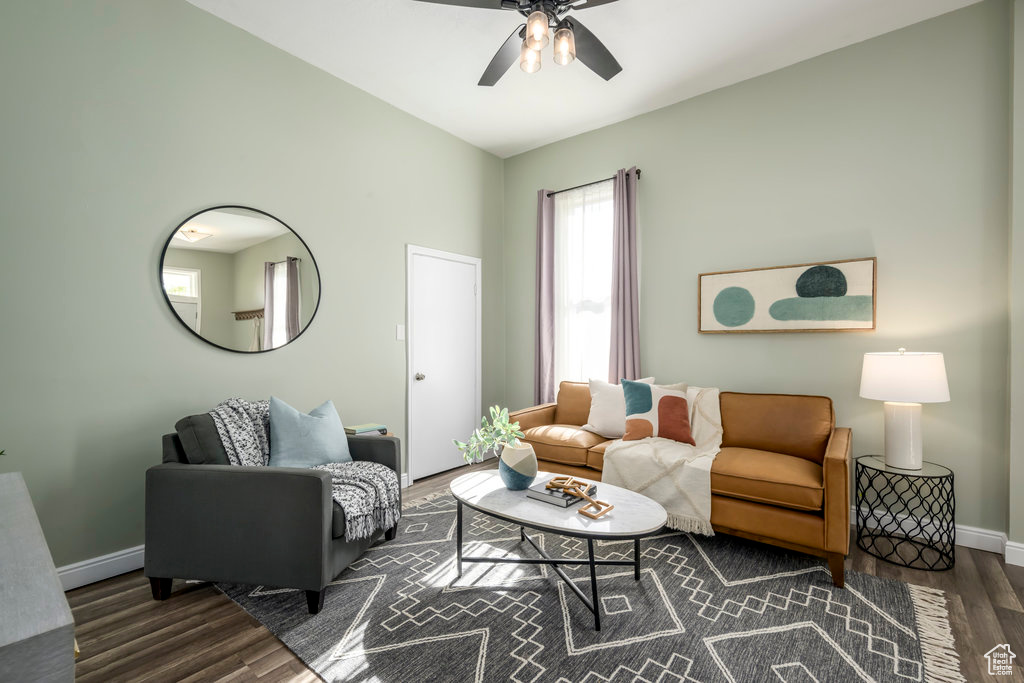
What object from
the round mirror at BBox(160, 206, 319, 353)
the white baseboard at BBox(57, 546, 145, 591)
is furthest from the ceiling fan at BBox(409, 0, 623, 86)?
the white baseboard at BBox(57, 546, 145, 591)

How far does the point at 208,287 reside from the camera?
277cm

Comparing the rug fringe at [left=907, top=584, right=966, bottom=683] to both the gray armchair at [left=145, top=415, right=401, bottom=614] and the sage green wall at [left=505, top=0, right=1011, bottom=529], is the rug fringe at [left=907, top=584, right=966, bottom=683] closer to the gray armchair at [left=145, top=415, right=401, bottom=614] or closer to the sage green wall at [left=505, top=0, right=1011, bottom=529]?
the sage green wall at [left=505, top=0, right=1011, bottom=529]

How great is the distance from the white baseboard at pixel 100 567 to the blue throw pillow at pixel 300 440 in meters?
0.82

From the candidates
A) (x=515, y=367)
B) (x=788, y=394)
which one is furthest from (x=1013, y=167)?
(x=515, y=367)

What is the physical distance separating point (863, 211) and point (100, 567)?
15.6 feet

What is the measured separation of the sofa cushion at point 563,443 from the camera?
323 cm

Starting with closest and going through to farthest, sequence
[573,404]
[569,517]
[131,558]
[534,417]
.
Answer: [569,517] < [131,558] < [534,417] < [573,404]

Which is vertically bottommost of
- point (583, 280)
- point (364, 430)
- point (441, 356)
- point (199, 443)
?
point (364, 430)

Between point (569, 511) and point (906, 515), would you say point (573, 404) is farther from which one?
point (906, 515)

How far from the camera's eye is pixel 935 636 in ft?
6.08

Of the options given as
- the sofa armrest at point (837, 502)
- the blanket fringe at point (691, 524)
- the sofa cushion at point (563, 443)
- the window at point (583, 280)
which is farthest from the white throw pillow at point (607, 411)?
the sofa armrest at point (837, 502)

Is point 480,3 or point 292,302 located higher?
point 480,3

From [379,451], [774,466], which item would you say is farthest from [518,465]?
[774,466]

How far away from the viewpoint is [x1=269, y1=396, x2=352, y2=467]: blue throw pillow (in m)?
2.54
